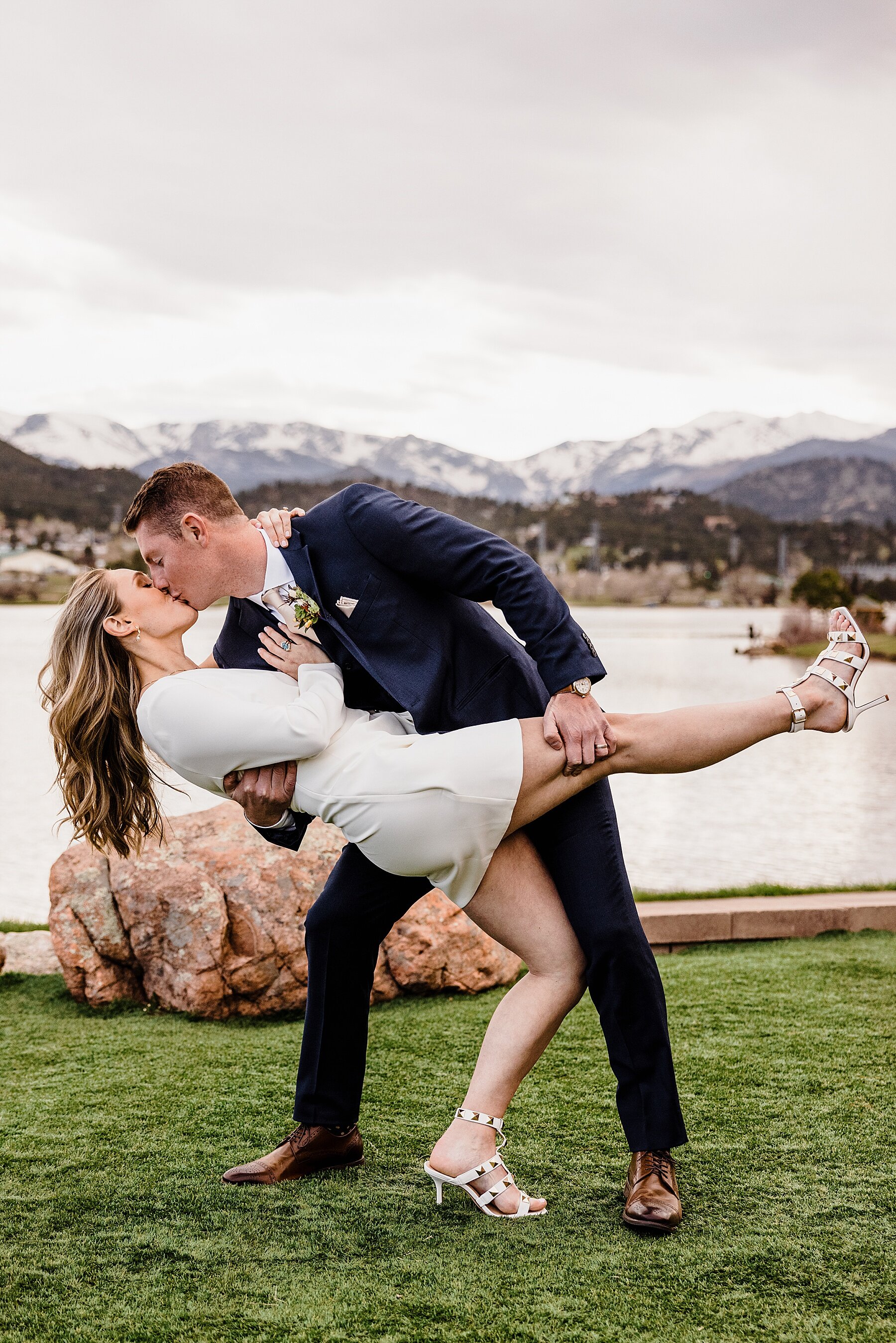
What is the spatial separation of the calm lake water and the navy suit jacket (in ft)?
1.98

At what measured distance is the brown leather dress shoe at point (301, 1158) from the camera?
2719 mm

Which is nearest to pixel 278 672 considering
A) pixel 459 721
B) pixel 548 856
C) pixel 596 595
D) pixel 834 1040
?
pixel 459 721

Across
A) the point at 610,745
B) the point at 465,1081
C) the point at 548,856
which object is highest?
the point at 610,745

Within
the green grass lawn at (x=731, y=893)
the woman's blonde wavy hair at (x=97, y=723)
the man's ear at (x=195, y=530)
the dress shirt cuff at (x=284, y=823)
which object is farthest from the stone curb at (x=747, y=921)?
the man's ear at (x=195, y=530)

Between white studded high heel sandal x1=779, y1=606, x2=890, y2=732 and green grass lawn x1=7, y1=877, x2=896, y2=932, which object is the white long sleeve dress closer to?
white studded high heel sandal x1=779, y1=606, x2=890, y2=732

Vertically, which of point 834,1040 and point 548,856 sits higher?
point 548,856

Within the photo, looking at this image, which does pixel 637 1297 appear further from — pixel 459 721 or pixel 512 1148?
pixel 459 721

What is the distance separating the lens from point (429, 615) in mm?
2551

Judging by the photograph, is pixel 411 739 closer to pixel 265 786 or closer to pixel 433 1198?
pixel 265 786

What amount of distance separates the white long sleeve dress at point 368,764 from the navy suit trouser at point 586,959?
22 cm

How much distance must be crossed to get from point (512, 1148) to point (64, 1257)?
1.10 metres

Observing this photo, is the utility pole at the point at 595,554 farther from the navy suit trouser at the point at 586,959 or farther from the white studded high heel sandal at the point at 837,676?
the navy suit trouser at the point at 586,959

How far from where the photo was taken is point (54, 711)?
106 inches

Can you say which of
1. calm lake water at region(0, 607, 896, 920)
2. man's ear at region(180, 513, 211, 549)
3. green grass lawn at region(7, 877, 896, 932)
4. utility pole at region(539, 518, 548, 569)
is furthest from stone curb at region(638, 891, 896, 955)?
utility pole at region(539, 518, 548, 569)
